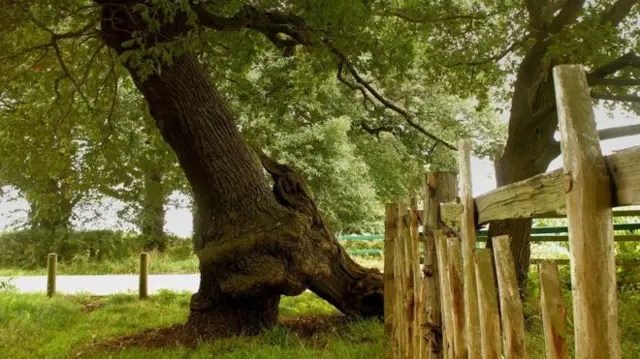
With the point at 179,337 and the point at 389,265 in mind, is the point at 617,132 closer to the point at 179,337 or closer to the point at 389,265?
the point at 389,265

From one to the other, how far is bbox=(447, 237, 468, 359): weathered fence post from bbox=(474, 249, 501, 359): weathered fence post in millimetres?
522

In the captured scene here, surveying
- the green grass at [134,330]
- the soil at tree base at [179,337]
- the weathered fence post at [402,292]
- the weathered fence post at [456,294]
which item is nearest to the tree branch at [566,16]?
the weathered fence post at [402,292]

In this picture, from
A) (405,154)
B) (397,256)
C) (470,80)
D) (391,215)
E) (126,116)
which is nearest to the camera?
(397,256)

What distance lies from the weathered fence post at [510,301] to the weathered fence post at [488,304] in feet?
0.56

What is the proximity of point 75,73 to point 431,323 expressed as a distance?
9.29 metres

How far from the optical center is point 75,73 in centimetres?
1061

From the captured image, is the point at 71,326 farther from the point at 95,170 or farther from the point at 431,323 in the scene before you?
the point at 431,323

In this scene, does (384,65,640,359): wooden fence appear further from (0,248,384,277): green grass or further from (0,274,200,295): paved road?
(0,248,384,277): green grass

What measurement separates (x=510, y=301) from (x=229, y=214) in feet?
16.2

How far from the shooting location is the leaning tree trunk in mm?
6445

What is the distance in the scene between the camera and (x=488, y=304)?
233 centimetres

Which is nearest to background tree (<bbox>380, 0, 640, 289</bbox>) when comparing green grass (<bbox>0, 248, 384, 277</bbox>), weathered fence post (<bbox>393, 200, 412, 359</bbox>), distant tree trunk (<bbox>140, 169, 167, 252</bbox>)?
weathered fence post (<bbox>393, 200, 412, 359</bbox>)

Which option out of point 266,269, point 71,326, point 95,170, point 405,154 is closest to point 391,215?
point 266,269

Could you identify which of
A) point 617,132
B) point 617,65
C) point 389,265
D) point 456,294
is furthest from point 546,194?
point 617,65
